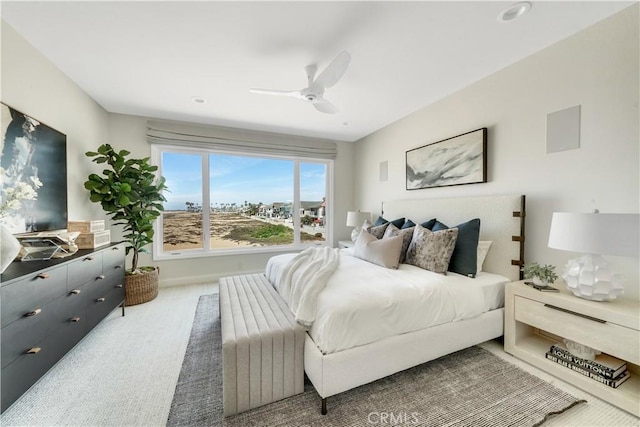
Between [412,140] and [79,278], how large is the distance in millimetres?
3910

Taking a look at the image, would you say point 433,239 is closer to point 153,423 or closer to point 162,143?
point 153,423

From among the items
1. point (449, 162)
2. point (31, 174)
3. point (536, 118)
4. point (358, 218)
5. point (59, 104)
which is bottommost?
point (358, 218)

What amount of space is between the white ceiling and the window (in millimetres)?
1154

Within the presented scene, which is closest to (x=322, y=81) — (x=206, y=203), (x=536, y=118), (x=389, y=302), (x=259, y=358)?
(x=389, y=302)

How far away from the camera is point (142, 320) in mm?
2520

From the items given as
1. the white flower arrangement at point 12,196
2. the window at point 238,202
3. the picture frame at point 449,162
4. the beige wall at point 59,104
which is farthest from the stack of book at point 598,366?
the beige wall at point 59,104

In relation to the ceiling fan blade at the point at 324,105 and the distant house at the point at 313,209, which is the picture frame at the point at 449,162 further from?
the distant house at the point at 313,209

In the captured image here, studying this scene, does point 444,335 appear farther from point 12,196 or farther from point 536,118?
point 12,196

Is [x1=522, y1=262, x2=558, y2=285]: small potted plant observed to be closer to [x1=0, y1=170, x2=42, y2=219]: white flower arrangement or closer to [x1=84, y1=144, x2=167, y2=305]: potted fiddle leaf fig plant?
[x1=0, y1=170, x2=42, y2=219]: white flower arrangement

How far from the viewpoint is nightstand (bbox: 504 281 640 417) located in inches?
54.2

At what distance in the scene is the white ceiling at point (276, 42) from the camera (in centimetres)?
162

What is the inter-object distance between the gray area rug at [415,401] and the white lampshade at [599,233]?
95cm

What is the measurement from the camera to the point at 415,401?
4.85ft

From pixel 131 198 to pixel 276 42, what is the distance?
2390 mm
